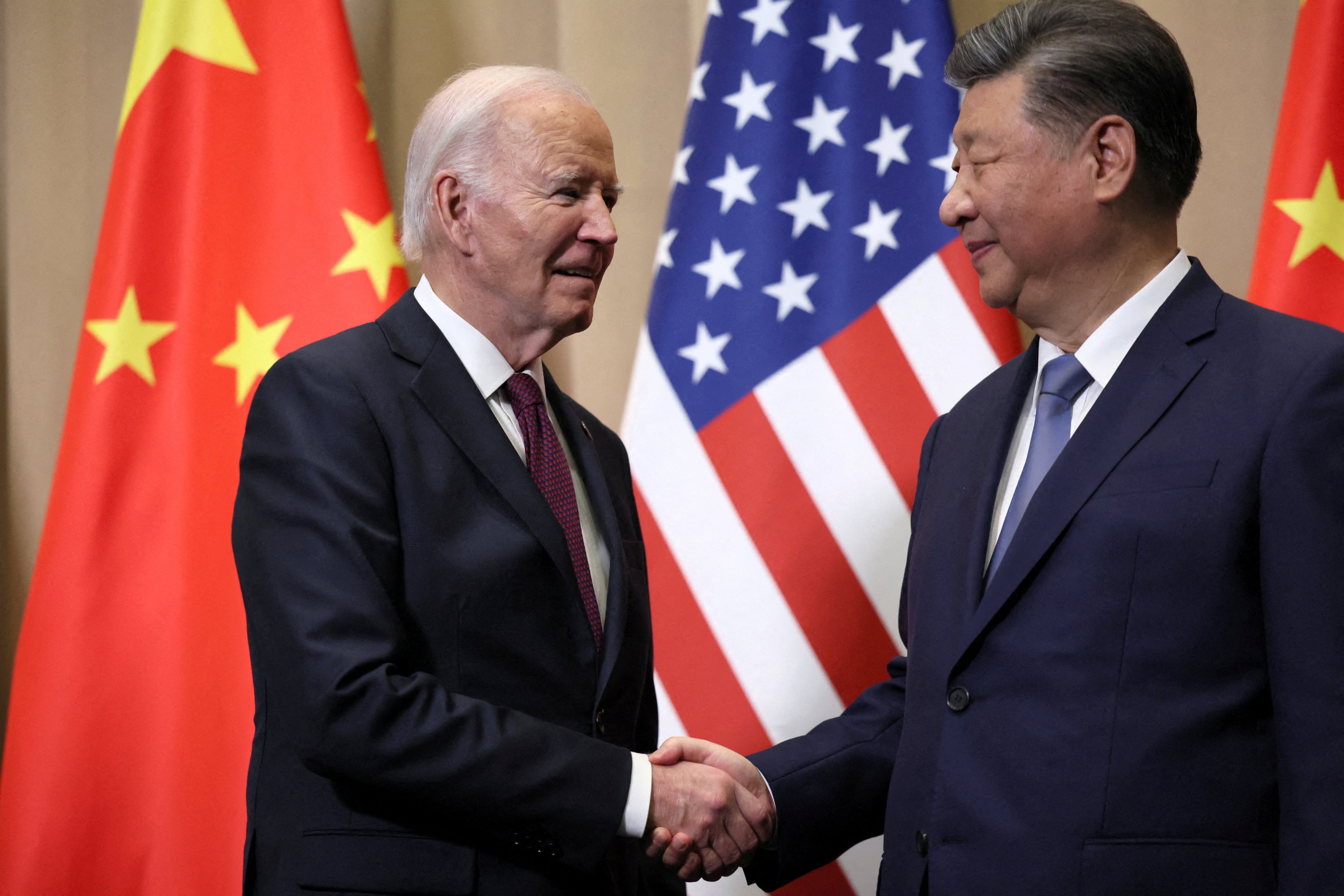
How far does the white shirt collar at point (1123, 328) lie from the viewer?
64.4 inches

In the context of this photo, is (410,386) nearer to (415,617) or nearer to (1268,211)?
(415,617)

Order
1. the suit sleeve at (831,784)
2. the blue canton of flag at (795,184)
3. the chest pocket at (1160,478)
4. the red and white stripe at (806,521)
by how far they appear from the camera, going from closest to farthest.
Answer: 1. the chest pocket at (1160,478)
2. the suit sleeve at (831,784)
3. the red and white stripe at (806,521)
4. the blue canton of flag at (795,184)

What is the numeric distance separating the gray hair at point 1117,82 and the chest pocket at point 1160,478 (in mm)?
421

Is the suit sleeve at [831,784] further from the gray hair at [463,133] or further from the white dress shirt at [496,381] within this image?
the gray hair at [463,133]

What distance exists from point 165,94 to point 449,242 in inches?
44.4

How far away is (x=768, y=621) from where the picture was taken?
101 inches

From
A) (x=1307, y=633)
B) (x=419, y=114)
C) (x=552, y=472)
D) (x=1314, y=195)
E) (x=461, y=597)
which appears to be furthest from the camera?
(x=419, y=114)

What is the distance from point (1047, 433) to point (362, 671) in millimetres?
959

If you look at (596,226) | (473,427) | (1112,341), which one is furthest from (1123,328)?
(473,427)

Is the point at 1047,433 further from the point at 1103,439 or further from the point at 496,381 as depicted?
the point at 496,381

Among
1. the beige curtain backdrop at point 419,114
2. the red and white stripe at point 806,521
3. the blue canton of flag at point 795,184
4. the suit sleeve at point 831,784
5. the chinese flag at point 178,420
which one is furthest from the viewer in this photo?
the beige curtain backdrop at point 419,114

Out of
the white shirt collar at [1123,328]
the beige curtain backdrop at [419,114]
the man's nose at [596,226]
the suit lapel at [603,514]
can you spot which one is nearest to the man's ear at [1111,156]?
the white shirt collar at [1123,328]

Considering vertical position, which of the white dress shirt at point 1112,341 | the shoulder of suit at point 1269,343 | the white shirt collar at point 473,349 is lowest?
the shoulder of suit at point 1269,343

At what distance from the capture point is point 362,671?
1497 mm
